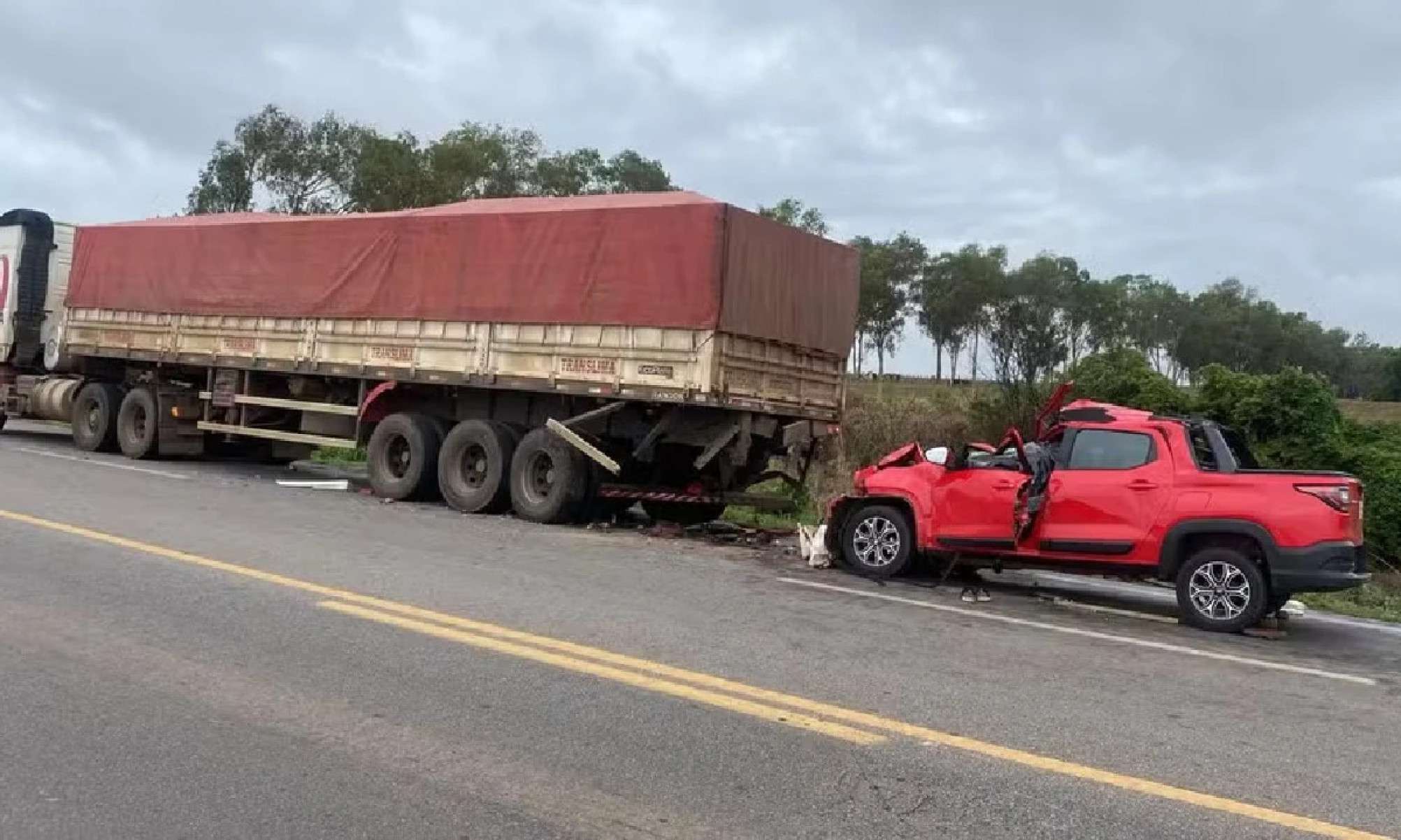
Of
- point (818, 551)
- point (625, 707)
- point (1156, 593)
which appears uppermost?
point (818, 551)

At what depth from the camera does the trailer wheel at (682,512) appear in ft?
46.0

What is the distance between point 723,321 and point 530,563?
11.0ft

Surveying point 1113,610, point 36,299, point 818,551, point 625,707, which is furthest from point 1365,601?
point 36,299

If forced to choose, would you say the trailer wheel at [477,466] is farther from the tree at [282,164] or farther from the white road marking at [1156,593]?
the tree at [282,164]

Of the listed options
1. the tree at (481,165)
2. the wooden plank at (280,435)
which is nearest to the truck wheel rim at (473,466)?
the wooden plank at (280,435)

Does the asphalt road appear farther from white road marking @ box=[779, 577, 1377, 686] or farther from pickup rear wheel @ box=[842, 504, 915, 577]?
pickup rear wheel @ box=[842, 504, 915, 577]

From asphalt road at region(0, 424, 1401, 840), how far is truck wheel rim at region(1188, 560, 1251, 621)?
0.39 metres

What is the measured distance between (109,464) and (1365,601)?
1587cm

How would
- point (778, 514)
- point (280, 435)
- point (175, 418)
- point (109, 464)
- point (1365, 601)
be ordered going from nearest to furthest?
point (1365, 601) < point (778, 514) < point (280, 435) < point (109, 464) < point (175, 418)

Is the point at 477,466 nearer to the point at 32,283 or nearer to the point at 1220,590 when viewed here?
the point at 1220,590

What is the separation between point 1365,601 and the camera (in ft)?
39.7

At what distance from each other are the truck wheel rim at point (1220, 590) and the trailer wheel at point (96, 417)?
643 inches

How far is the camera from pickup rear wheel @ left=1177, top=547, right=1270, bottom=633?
28.8 ft

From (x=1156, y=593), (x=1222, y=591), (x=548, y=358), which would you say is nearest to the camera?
(x=1222, y=591)
